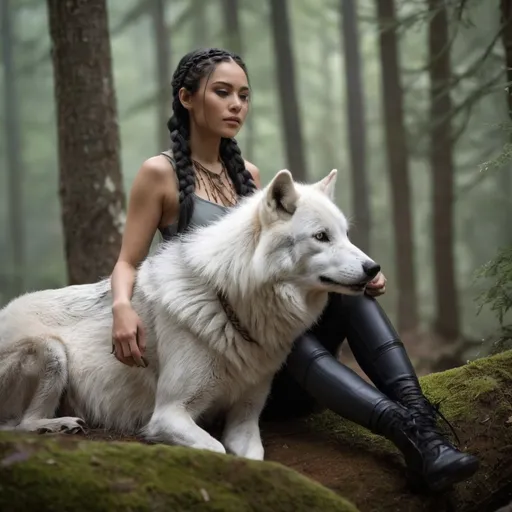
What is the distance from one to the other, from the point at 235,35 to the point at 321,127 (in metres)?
7.33

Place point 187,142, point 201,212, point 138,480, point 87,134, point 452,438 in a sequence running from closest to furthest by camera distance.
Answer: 1. point 138,480
2. point 452,438
3. point 201,212
4. point 187,142
5. point 87,134

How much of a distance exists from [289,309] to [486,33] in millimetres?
11028

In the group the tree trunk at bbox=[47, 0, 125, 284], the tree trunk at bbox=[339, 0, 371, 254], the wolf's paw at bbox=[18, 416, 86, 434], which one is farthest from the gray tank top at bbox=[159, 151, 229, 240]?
the tree trunk at bbox=[339, 0, 371, 254]

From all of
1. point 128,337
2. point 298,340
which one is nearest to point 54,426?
point 128,337

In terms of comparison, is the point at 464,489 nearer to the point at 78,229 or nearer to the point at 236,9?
the point at 78,229

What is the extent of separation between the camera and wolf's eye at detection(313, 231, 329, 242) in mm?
2805

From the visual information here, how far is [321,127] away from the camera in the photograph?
18531 millimetres

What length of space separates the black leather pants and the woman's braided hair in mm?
823

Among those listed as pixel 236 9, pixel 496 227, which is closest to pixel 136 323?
pixel 236 9

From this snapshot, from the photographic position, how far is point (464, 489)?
9.77ft

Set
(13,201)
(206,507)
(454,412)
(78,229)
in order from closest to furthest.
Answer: (206,507), (454,412), (78,229), (13,201)

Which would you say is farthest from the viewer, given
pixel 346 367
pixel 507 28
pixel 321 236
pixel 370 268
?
pixel 507 28

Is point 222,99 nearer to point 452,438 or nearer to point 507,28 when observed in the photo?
point 452,438

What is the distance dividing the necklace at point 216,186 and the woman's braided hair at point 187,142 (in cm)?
5
